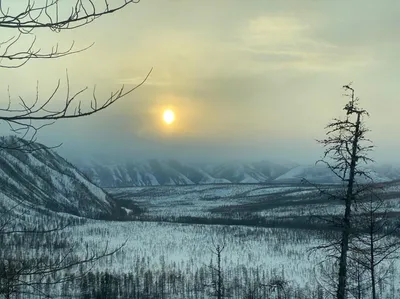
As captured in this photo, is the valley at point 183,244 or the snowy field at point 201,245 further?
the snowy field at point 201,245

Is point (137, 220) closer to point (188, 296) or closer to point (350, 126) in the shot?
point (188, 296)

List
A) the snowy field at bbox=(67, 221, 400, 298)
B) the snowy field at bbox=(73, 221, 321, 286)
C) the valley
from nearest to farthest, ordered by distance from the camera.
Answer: the valley → the snowy field at bbox=(67, 221, 400, 298) → the snowy field at bbox=(73, 221, 321, 286)

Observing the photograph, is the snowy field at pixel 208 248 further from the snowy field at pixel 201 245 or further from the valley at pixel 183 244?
the valley at pixel 183 244

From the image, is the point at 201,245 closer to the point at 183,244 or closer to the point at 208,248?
the point at 208,248

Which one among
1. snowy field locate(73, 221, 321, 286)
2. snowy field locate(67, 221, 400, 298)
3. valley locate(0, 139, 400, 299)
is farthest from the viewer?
snowy field locate(73, 221, 321, 286)

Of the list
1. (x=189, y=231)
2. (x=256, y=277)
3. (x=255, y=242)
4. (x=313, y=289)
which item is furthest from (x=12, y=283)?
(x=189, y=231)

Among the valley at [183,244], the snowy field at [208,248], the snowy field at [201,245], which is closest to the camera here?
the valley at [183,244]

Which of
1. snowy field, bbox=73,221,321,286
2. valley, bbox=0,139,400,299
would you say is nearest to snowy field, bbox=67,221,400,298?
snowy field, bbox=73,221,321,286

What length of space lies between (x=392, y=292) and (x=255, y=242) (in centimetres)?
5955

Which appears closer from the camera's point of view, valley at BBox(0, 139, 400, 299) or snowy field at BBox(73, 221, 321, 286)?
valley at BBox(0, 139, 400, 299)

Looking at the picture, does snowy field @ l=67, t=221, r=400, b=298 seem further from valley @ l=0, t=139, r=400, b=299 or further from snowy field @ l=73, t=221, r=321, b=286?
valley @ l=0, t=139, r=400, b=299

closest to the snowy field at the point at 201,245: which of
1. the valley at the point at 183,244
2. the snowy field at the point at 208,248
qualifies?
the snowy field at the point at 208,248

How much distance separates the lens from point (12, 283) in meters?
3.49

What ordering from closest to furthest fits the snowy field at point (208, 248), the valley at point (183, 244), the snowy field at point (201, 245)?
the valley at point (183, 244) → the snowy field at point (208, 248) → the snowy field at point (201, 245)
